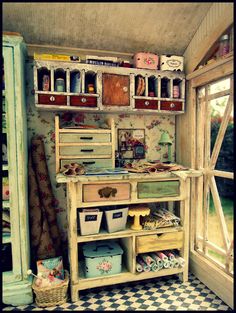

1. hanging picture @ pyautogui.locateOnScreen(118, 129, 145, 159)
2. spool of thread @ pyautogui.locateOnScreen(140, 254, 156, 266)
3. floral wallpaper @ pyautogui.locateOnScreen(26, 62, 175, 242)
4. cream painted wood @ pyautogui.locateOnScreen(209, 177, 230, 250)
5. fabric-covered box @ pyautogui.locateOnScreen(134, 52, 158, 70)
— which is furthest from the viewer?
hanging picture @ pyautogui.locateOnScreen(118, 129, 145, 159)

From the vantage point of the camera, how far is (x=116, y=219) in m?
2.62

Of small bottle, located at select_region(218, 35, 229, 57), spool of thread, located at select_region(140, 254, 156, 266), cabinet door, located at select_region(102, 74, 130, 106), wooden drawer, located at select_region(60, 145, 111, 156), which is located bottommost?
spool of thread, located at select_region(140, 254, 156, 266)

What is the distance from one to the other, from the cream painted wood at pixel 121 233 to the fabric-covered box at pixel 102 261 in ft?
0.18

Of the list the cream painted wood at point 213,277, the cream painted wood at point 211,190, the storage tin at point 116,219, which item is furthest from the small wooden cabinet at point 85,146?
the cream painted wood at point 213,277

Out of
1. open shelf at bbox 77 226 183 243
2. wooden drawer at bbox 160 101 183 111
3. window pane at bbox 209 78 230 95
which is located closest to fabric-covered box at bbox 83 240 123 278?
open shelf at bbox 77 226 183 243

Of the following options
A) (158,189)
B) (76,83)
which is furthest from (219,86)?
(76,83)

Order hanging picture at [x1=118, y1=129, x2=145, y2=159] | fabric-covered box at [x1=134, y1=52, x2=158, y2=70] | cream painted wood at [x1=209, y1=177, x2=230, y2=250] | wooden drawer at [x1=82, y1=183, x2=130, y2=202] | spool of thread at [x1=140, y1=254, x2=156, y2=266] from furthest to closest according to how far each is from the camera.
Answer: hanging picture at [x1=118, y1=129, x2=145, y2=159] < fabric-covered box at [x1=134, y1=52, x2=158, y2=70] < spool of thread at [x1=140, y1=254, x2=156, y2=266] < cream painted wood at [x1=209, y1=177, x2=230, y2=250] < wooden drawer at [x1=82, y1=183, x2=130, y2=202]

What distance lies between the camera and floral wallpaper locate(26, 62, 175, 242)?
117 inches

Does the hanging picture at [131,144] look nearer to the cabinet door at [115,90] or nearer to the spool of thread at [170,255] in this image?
the cabinet door at [115,90]

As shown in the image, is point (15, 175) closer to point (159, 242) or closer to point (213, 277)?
point (159, 242)

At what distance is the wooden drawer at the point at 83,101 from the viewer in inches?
106

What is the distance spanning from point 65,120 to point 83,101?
46 centimetres

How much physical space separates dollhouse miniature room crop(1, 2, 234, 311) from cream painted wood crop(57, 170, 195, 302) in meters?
0.01

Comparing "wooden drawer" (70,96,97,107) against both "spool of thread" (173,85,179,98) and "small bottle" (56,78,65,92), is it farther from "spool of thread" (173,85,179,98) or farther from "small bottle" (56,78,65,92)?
"spool of thread" (173,85,179,98)
